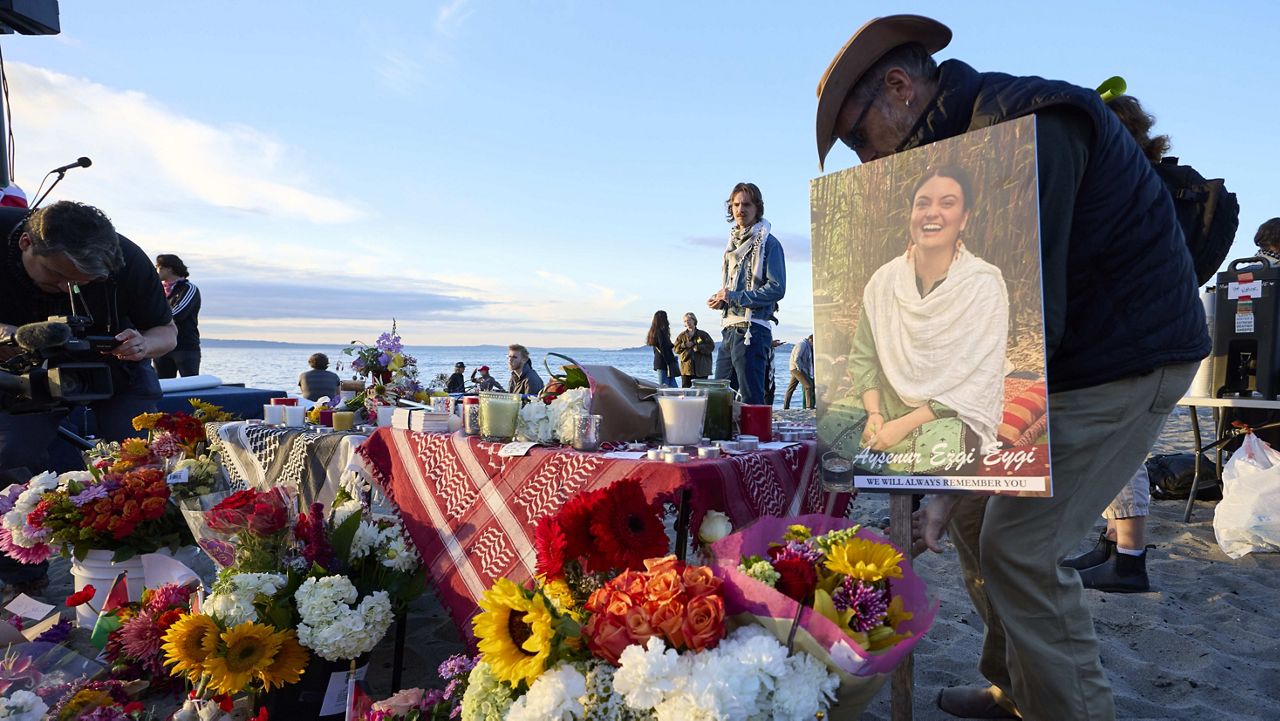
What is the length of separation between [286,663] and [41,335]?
1685 mm

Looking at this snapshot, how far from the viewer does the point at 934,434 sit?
1.62m

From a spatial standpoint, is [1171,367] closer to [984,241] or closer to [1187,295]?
[1187,295]

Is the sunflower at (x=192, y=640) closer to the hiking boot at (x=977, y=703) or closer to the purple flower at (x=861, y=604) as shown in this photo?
the purple flower at (x=861, y=604)

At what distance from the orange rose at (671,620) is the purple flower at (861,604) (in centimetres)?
26

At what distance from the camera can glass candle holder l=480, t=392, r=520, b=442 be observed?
7.48 ft

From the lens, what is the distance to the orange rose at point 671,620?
1.17m

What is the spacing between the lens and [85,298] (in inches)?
130

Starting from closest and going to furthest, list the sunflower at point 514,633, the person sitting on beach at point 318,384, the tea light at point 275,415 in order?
the sunflower at point 514,633, the tea light at point 275,415, the person sitting on beach at point 318,384

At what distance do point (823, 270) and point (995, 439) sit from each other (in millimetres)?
568

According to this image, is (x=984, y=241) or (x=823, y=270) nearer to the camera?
(x=984, y=241)

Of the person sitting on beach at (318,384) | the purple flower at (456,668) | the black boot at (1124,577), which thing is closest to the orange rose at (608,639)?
the purple flower at (456,668)

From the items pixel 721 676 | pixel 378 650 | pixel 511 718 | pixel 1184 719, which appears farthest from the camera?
pixel 378 650

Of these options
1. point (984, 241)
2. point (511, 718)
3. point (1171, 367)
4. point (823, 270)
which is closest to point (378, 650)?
point (511, 718)

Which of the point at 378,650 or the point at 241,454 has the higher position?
the point at 241,454
